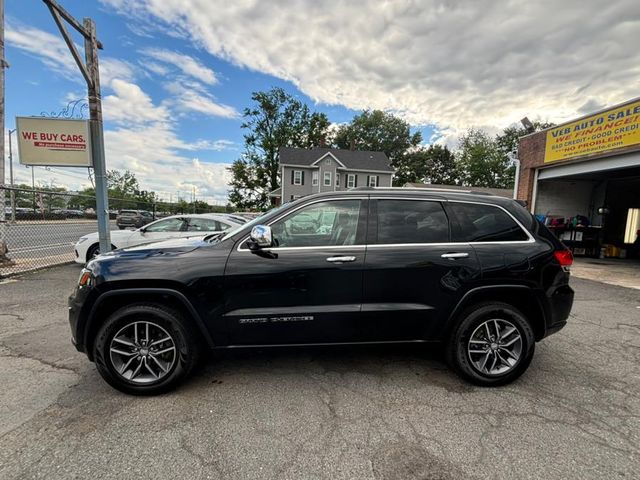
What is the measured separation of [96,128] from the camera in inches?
254

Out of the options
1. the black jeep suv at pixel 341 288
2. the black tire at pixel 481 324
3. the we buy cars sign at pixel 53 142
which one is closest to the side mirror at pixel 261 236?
the black jeep suv at pixel 341 288

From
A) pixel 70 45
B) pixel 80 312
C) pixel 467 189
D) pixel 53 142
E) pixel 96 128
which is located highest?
pixel 70 45

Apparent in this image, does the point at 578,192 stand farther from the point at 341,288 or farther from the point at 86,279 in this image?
the point at 86,279

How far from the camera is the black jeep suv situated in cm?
273

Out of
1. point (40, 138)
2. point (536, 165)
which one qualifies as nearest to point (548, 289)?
A: point (40, 138)

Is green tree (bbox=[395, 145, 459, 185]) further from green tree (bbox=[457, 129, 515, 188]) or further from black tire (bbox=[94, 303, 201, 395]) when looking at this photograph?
black tire (bbox=[94, 303, 201, 395])

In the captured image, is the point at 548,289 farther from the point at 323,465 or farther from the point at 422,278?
the point at 323,465

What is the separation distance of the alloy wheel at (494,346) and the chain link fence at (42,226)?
9085mm

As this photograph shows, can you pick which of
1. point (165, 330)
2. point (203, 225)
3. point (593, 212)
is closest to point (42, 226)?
point (203, 225)

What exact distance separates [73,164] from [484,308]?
885 centimetres

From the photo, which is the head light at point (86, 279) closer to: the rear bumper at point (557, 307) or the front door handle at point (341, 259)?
the front door handle at point (341, 259)

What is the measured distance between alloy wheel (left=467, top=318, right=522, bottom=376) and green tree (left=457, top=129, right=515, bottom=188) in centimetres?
5357

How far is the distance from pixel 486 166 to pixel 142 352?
5677 cm

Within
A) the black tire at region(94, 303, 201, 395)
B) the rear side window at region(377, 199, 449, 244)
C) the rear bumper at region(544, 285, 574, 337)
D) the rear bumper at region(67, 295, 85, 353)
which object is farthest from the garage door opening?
the rear bumper at region(67, 295, 85, 353)
